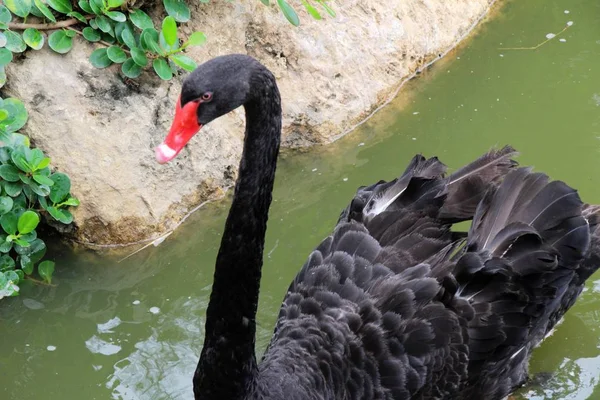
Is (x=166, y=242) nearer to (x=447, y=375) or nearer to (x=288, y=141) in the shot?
(x=288, y=141)

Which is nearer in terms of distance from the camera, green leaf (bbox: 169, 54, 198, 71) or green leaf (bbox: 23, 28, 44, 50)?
green leaf (bbox: 23, 28, 44, 50)

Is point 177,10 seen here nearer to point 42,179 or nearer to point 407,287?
point 42,179

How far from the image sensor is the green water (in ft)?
12.2

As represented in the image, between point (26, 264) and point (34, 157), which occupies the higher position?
point (34, 157)

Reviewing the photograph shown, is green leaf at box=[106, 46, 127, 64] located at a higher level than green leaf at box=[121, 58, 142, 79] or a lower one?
higher

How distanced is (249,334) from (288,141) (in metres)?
2.21

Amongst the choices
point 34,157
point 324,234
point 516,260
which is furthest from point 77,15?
point 516,260

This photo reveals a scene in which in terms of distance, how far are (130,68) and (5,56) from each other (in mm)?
602

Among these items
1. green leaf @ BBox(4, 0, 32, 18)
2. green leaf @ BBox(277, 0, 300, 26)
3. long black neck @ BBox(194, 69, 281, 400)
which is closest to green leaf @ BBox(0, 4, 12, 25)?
green leaf @ BBox(4, 0, 32, 18)

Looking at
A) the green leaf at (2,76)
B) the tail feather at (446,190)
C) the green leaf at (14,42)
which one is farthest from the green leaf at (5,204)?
the tail feather at (446,190)

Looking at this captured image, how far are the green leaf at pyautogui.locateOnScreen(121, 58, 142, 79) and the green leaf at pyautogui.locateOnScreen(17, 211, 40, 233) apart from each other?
0.86m

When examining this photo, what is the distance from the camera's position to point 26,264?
3949 mm

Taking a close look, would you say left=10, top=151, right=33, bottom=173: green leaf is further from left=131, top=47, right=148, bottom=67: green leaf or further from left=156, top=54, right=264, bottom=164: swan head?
left=156, top=54, right=264, bottom=164: swan head

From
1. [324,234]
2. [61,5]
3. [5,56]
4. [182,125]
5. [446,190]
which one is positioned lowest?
[324,234]
